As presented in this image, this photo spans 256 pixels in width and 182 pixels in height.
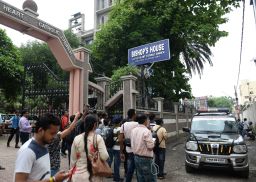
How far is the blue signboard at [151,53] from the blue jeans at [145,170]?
9765mm

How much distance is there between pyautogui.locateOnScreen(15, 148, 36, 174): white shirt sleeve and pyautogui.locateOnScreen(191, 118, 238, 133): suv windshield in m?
7.38

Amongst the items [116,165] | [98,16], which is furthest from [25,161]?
[98,16]

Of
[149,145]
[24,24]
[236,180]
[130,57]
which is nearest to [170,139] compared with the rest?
[130,57]

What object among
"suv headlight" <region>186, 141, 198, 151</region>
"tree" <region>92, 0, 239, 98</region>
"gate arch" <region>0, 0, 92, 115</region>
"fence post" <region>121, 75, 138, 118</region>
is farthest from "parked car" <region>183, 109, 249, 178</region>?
"tree" <region>92, 0, 239, 98</region>

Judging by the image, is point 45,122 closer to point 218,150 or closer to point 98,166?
point 98,166

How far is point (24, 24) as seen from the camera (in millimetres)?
9703

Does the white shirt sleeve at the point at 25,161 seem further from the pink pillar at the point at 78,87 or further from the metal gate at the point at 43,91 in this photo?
the metal gate at the point at 43,91

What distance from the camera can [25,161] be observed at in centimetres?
239

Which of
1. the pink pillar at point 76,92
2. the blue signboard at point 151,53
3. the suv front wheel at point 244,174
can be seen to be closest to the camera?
the suv front wheel at point 244,174

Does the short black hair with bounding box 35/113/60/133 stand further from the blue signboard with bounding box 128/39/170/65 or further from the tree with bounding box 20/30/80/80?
the tree with bounding box 20/30/80/80

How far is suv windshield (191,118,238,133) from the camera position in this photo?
8969 millimetres

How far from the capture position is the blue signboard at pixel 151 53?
14.5 metres

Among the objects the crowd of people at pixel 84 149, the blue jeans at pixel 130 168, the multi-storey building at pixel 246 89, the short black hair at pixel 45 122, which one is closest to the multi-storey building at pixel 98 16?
the multi-storey building at pixel 246 89

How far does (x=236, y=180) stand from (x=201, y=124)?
2.17 metres
